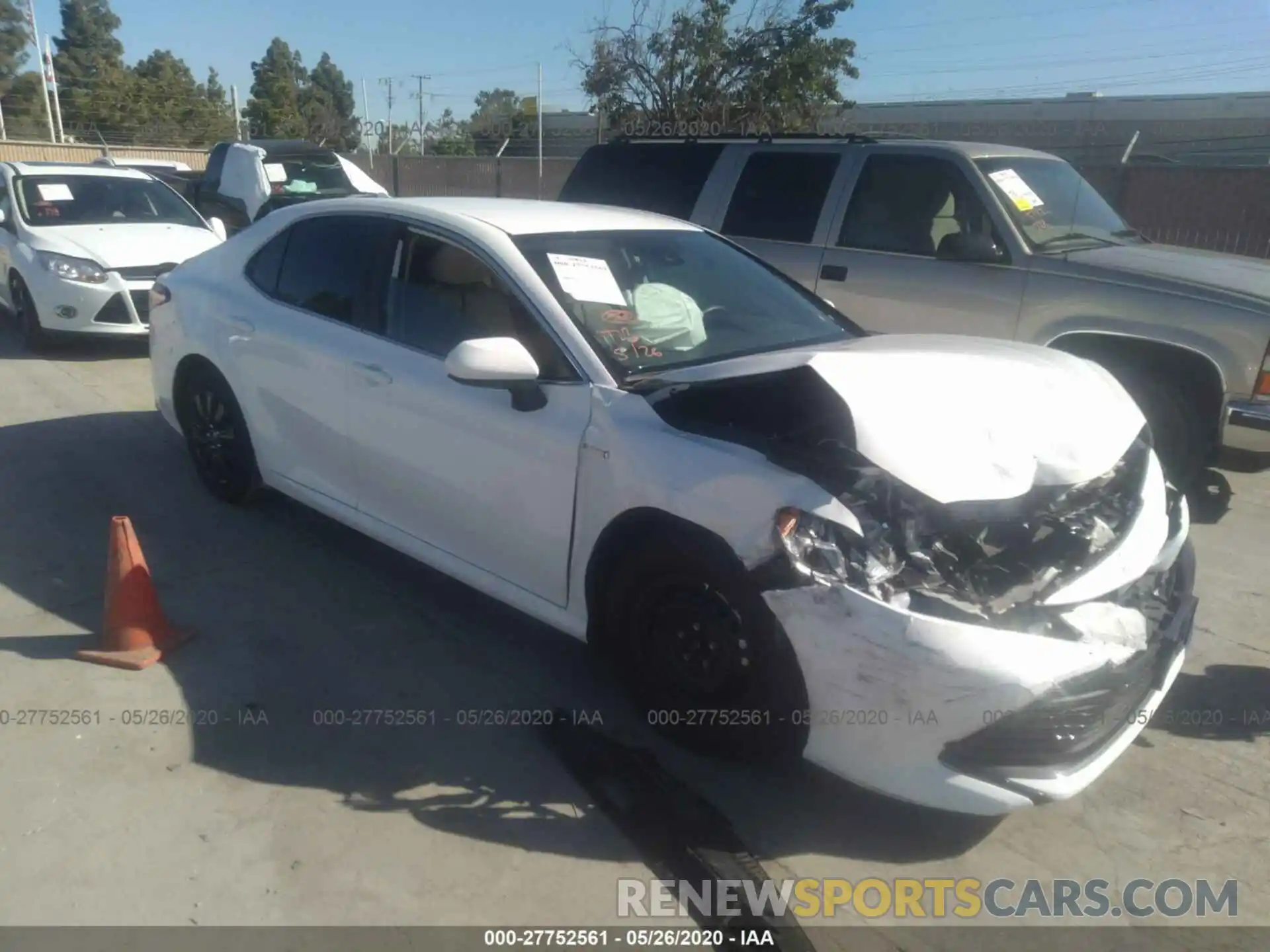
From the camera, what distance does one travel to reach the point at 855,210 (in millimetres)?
6617

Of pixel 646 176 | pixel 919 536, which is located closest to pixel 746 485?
pixel 919 536

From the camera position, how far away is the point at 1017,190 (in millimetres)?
6199

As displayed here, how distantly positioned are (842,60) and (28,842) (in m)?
17.5

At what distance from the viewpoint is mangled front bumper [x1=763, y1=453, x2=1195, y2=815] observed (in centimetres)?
267

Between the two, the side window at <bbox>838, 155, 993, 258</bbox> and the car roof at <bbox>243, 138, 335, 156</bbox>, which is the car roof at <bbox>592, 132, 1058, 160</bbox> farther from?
the car roof at <bbox>243, 138, 335, 156</bbox>

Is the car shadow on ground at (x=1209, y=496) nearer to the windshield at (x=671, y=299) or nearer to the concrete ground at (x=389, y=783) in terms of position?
the concrete ground at (x=389, y=783)

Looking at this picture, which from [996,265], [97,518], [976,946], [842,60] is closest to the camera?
[976,946]

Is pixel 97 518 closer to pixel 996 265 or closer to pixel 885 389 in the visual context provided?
pixel 885 389

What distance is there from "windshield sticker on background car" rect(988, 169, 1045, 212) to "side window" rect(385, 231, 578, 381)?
3635 mm

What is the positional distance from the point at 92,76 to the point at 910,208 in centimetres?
6679

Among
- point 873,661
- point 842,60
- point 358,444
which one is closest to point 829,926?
point 873,661

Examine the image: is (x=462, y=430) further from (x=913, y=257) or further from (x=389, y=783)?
(x=913, y=257)

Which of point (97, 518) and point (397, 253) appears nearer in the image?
point (397, 253)

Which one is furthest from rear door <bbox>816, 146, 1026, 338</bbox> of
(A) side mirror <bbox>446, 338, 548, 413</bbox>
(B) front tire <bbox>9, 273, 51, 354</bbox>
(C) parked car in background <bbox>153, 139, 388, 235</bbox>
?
(C) parked car in background <bbox>153, 139, 388, 235</bbox>
